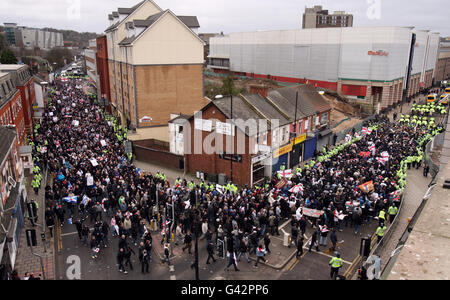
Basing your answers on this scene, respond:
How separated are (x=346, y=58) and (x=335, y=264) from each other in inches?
2274

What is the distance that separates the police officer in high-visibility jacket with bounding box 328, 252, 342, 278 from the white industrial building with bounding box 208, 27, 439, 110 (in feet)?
178

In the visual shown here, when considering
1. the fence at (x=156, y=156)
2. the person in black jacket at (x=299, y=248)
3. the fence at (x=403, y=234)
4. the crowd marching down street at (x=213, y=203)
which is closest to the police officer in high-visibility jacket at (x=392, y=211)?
the crowd marching down street at (x=213, y=203)

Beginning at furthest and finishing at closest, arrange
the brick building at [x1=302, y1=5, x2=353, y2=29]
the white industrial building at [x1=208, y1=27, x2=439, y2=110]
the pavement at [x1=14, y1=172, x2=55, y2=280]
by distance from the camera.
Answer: the brick building at [x1=302, y1=5, x2=353, y2=29] < the white industrial building at [x1=208, y1=27, x2=439, y2=110] < the pavement at [x1=14, y1=172, x2=55, y2=280]

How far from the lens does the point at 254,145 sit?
26328 mm

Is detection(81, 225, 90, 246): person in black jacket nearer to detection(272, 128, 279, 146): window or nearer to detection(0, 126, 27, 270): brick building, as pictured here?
detection(0, 126, 27, 270): brick building

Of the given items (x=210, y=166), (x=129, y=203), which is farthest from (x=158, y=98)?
(x=129, y=203)

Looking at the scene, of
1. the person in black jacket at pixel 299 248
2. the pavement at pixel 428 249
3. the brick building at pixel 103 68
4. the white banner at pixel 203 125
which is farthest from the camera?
the brick building at pixel 103 68

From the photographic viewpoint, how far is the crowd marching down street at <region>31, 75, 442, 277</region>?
17203 mm

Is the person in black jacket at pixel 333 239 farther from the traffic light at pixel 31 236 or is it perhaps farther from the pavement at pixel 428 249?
the traffic light at pixel 31 236

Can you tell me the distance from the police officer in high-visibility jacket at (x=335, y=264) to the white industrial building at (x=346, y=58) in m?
54.1

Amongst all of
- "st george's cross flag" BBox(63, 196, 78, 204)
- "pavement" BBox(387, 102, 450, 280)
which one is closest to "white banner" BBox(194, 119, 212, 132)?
"st george's cross flag" BBox(63, 196, 78, 204)

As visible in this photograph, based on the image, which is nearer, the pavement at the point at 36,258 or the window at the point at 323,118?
the pavement at the point at 36,258

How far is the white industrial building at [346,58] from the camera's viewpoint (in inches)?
2405

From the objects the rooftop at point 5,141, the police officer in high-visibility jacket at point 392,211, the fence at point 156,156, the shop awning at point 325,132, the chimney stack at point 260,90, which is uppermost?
the chimney stack at point 260,90
